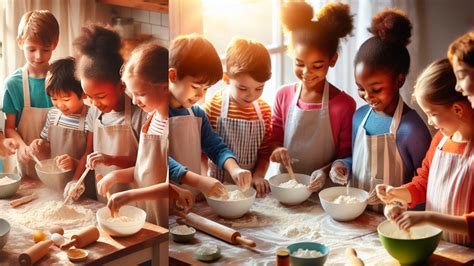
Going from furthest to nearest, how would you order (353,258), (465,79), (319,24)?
(319,24) < (353,258) < (465,79)

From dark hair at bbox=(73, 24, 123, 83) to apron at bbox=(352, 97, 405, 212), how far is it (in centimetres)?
53

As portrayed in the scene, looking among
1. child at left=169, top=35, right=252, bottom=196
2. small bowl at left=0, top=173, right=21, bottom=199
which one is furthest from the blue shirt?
small bowl at left=0, top=173, right=21, bottom=199

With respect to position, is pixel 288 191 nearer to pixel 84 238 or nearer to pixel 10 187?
pixel 84 238

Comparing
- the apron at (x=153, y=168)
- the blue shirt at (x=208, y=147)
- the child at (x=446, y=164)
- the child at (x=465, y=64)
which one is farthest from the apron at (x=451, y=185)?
the apron at (x=153, y=168)

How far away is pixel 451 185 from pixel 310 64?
38cm

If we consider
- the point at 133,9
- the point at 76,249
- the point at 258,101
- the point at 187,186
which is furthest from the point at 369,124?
the point at 76,249

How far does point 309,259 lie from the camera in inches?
48.1

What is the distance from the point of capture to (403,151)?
1.25 metres

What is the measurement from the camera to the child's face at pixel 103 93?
1321mm

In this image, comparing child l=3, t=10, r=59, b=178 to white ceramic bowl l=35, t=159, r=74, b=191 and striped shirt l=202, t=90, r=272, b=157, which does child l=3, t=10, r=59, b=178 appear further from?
striped shirt l=202, t=90, r=272, b=157

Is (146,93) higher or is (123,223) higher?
(146,93)

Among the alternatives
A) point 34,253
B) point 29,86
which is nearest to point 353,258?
point 34,253

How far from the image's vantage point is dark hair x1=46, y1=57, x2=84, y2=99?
131 cm

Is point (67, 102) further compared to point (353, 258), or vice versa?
point (67, 102)
